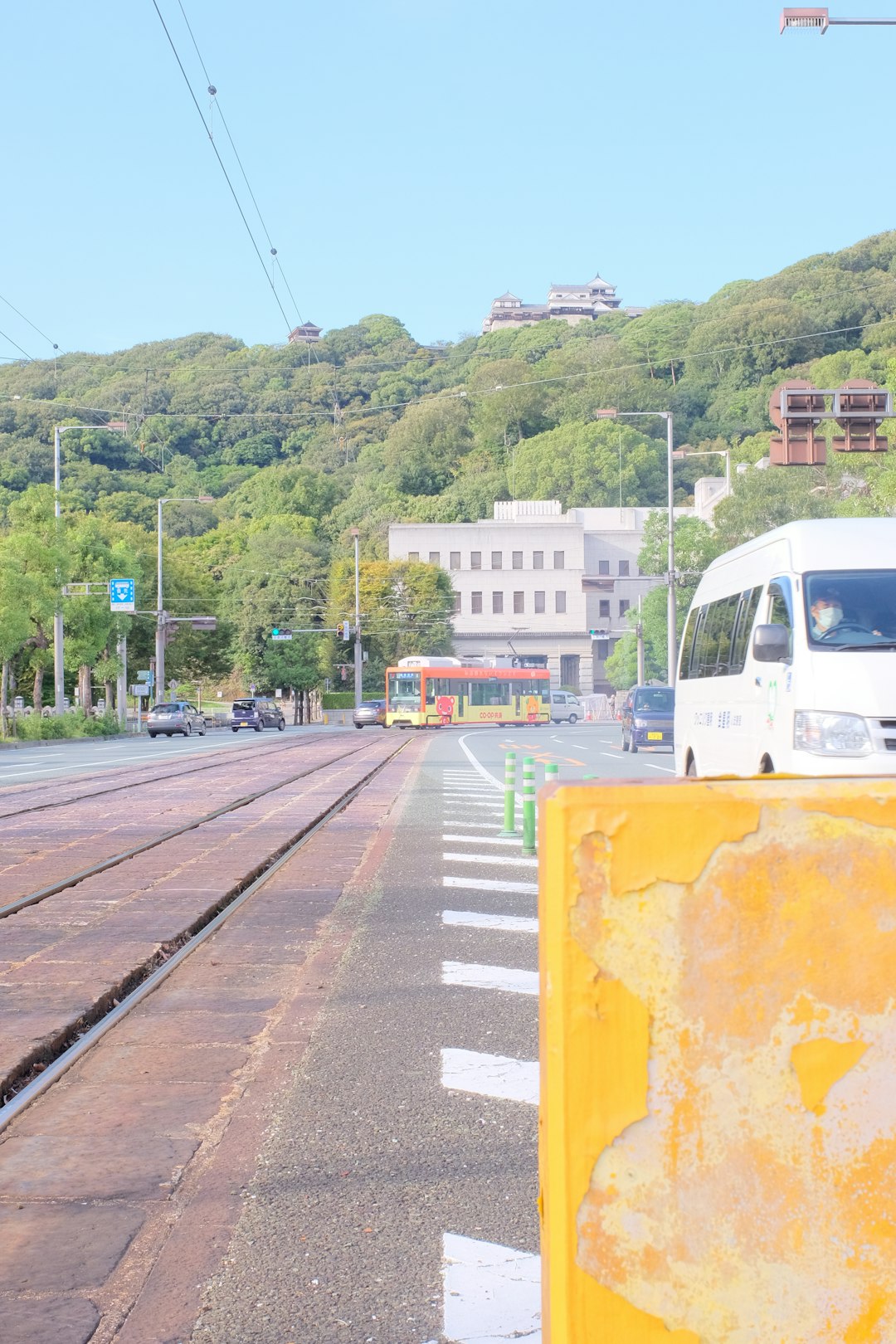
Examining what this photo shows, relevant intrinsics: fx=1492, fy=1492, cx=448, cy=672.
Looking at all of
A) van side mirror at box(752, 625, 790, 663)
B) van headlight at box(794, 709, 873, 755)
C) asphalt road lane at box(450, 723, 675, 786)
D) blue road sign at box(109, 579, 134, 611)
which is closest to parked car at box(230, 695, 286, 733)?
blue road sign at box(109, 579, 134, 611)

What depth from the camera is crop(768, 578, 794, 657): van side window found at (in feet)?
35.3

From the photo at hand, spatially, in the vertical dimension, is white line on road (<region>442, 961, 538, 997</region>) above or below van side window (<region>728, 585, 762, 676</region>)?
below

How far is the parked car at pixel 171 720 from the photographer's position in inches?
2259

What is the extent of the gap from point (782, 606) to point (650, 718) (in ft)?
80.5

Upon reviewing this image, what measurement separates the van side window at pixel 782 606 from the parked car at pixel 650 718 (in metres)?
23.2

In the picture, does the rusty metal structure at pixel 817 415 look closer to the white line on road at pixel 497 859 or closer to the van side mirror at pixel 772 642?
the white line on road at pixel 497 859

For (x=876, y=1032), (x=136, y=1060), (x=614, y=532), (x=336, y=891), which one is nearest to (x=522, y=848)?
(x=336, y=891)

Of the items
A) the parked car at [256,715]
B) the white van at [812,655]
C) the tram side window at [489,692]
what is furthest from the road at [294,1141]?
the parked car at [256,715]

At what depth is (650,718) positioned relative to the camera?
116 ft

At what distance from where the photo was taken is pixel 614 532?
349 feet

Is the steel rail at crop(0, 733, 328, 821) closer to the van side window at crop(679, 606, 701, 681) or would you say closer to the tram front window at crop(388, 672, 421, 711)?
the van side window at crop(679, 606, 701, 681)

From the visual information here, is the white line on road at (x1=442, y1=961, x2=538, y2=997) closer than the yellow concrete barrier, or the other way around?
the yellow concrete barrier

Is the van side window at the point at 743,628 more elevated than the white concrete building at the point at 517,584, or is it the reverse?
the white concrete building at the point at 517,584

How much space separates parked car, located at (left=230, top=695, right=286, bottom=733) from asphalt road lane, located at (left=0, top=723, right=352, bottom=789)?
1422 centimetres
